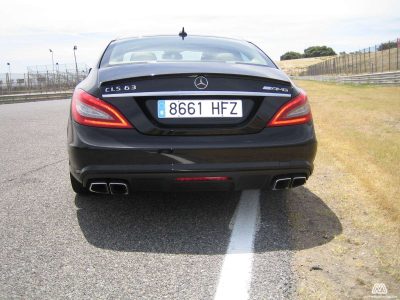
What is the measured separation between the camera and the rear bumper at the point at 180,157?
2.91 m

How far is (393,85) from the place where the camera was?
88.7 feet

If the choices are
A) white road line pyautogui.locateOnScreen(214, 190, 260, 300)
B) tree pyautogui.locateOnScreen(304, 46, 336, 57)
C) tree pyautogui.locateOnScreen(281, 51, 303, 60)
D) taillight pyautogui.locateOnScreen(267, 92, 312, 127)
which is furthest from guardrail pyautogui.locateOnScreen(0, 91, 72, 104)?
tree pyautogui.locateOnScreen(281, 51, 303, 60)

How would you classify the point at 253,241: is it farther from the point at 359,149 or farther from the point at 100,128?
the point at 359,149

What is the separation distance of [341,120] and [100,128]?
8.11 meters

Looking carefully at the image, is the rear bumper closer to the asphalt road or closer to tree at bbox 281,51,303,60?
the asphalt road

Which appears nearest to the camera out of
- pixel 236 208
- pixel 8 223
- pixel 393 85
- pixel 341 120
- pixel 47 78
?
pixel 8 223

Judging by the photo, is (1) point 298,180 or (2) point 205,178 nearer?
(2) point 205,178

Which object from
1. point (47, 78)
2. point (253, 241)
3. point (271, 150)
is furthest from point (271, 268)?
point (47, 78)

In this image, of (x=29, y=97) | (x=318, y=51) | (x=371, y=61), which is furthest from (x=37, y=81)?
(x=318, y=51)

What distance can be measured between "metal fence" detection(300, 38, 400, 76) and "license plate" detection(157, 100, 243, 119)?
35833 millimetres

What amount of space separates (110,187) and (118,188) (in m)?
0.05

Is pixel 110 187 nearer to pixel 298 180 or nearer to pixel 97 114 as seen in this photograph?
pixel 97 114

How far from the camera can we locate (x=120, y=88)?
2.97 metres

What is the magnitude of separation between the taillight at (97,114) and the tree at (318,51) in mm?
154887
